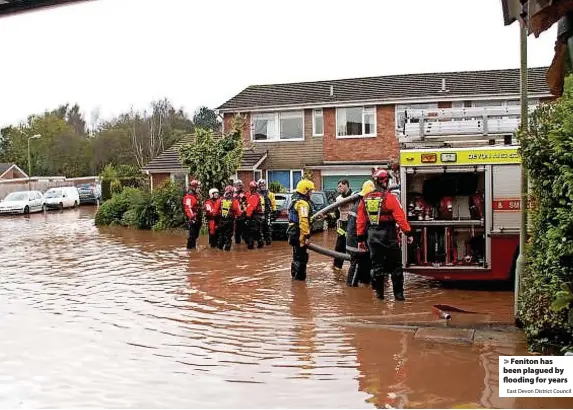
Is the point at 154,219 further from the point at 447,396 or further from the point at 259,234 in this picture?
the point at 447,396

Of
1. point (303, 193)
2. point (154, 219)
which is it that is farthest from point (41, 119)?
point (303, 193)

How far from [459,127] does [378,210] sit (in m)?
2.36

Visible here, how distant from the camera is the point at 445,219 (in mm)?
10789

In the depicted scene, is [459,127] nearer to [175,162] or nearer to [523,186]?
[523,186]

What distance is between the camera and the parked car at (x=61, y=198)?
39.2 metres

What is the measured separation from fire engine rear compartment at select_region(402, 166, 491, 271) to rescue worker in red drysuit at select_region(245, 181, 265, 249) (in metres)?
6.57

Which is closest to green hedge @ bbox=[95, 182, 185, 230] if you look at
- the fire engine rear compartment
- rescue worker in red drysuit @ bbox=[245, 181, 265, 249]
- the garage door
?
rescue worker in red drysuit @ bbox=[245, 181, 265, 249]

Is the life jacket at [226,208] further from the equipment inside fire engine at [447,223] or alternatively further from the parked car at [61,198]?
the parked car at [61,198]

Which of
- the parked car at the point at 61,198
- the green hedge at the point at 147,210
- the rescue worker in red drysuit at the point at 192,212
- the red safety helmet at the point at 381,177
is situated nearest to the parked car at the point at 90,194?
A: the parked car at the point at 61,198

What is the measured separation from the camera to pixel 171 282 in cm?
1246

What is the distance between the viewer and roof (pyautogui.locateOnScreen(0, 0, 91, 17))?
4984 millimetres

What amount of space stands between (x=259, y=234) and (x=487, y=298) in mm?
8218

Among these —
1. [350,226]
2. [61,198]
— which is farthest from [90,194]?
[350,226]

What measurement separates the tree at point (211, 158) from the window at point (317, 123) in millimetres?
7930
